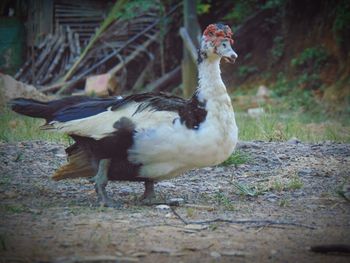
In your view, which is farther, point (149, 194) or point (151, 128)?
point (149, 194)

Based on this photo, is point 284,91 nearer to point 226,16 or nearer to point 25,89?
point 226,16

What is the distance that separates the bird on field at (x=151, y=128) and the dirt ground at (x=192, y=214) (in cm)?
27

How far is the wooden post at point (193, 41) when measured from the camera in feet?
41.7

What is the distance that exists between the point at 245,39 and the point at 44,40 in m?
4.84

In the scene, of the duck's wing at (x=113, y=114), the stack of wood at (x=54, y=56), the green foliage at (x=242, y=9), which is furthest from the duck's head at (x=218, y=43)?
the green foliage at (x=242, y=9)

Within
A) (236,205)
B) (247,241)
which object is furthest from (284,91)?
(247,241)

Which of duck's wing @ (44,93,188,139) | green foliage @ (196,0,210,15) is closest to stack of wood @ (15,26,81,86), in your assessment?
green foliage @ (196,0,210,15)

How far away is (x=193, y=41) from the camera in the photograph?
12.9 meters

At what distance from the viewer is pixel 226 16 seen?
53.3ft

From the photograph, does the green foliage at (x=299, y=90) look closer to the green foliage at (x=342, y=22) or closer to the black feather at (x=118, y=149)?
the green foliage at (x=342, y=22)

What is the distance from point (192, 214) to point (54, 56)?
1119 centimetres

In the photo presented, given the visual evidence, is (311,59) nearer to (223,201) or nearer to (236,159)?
(236,159)

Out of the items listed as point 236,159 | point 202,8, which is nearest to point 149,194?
point 236,159

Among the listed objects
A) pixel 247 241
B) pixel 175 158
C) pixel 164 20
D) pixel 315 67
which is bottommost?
pixel 247 241
